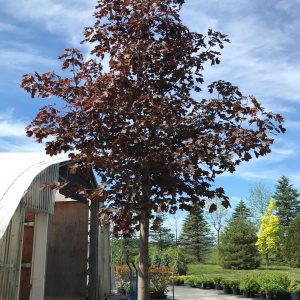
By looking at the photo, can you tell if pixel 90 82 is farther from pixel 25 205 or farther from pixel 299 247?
pixel 299 247

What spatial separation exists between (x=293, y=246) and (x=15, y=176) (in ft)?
89.4

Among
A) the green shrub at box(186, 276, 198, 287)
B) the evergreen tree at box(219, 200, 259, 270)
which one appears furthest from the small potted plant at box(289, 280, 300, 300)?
the evergreen tree at box(219, 200, 259, 270)

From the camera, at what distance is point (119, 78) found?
13.9 ft

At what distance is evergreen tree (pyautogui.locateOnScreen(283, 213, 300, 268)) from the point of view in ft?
98.7

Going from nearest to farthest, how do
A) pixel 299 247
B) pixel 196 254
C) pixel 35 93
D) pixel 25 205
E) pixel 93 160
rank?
pixel 93 160 → pixel 35 93 → pixel 25 205 → pixel 299 247 → pixel 196 254

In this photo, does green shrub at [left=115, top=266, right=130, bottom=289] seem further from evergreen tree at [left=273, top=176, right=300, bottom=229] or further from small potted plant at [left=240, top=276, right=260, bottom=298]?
evergreen tree at [left=273, top=176, right=300, bottom=229]

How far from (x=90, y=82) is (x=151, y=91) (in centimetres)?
68

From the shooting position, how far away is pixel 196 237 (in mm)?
46406

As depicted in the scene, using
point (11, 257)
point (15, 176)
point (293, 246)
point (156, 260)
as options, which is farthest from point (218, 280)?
point (293, 246)

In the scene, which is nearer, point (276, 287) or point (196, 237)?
point (276, 287)

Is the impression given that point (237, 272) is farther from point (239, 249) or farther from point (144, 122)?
point (144, 122)

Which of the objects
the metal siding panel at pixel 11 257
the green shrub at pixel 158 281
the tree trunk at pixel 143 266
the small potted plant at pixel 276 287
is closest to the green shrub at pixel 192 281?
the green shrub at pixel 158 281

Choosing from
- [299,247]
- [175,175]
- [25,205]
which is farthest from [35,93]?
[299,247]

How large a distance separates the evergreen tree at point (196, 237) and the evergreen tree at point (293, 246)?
14.8m
